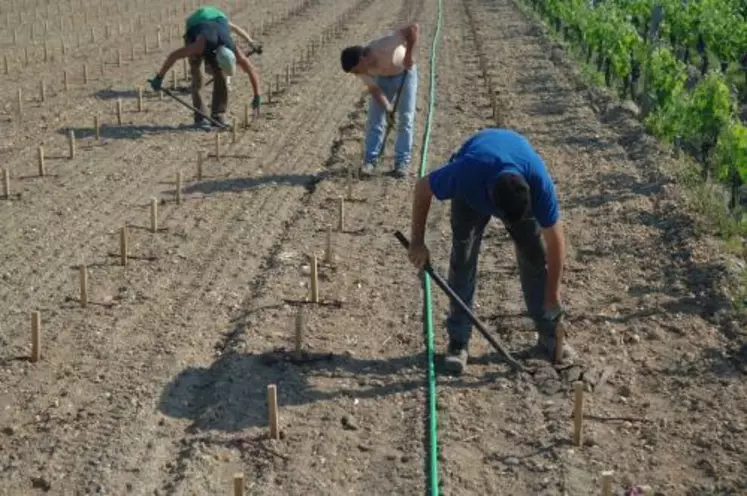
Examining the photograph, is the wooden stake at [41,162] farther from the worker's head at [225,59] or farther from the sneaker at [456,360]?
the sneaker at [456,360]

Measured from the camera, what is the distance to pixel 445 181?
221 inches

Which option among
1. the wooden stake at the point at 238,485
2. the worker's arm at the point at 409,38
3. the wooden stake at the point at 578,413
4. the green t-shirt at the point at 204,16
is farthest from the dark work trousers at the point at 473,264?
the green t-shirt at the point at 204,16

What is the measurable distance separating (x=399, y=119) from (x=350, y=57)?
96 centimetres

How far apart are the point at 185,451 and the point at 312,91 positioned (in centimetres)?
978

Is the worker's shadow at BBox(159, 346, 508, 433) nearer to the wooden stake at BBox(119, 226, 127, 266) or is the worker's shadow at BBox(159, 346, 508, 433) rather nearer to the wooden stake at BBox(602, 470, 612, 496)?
the wooden stake at BBox(602, 470, 612, 496)

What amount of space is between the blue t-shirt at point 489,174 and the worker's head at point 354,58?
3902mm

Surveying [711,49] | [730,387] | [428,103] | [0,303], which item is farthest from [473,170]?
[711,49]

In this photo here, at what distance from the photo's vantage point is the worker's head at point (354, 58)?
9.45 metres

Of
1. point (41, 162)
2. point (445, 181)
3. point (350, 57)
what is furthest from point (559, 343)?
point (41, 162)

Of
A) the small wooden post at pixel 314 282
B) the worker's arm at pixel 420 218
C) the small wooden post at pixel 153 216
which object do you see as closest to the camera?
the worker's arm at pixel 420 218

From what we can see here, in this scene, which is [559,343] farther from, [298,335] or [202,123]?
[202,123]

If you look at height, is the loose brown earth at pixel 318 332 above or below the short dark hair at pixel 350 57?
below

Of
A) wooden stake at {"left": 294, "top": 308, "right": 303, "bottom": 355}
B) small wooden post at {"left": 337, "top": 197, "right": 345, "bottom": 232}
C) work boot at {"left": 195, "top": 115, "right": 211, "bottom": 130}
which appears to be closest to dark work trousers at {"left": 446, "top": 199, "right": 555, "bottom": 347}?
wooden stake at {"left": 294, "top": 308, "right": 303, "bottom": 355}

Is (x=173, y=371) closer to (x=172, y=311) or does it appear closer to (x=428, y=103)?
(x=172, y=311)
